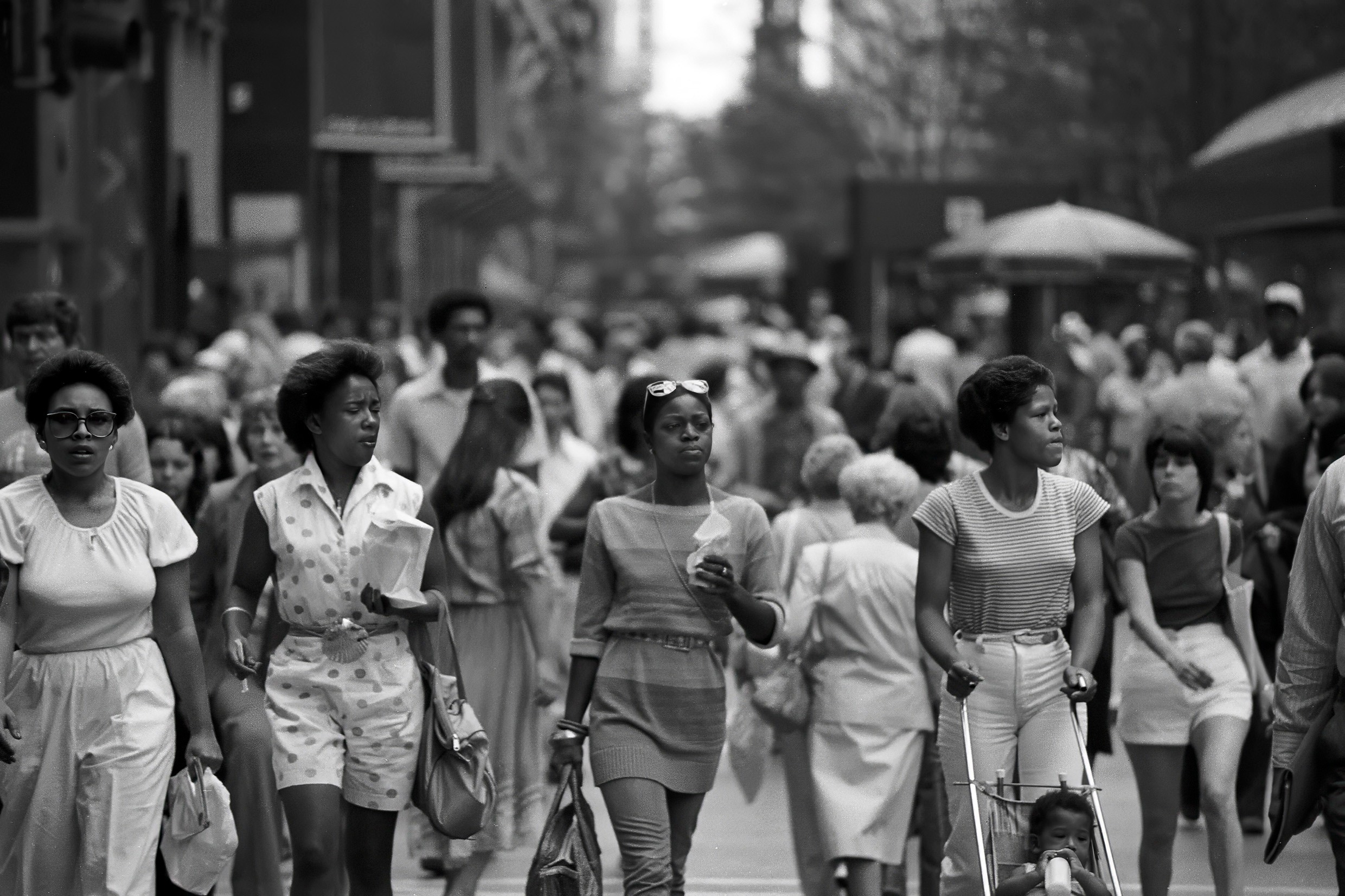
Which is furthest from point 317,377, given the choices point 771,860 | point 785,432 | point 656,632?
point 785,432

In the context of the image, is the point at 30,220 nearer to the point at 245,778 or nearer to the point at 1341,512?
the point at 245,778

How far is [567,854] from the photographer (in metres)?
6.22

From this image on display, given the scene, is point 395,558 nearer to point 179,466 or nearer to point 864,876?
point 179,466

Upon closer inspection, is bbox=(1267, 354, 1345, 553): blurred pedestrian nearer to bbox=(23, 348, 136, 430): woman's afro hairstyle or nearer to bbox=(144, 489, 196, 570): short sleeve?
bbox=(144, 489, 196, 570): short sleeve

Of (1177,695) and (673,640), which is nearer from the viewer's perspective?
(673,640)

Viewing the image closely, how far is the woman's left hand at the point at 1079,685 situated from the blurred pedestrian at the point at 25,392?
3.01 meters

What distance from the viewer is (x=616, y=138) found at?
9838 centimetres

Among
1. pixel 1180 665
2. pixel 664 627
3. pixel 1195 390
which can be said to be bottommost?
pixel 1180 665

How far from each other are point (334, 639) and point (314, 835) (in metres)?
0.52

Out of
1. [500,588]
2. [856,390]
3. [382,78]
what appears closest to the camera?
[500,588]

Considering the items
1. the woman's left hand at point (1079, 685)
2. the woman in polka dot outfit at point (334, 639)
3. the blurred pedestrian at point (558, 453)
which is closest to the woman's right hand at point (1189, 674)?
the woman's left hand at point (1079, 685)

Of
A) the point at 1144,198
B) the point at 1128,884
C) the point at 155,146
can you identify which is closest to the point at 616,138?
the point at 1144,198

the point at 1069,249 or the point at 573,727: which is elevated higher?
the point at 1069,249

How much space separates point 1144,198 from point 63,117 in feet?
65.2
